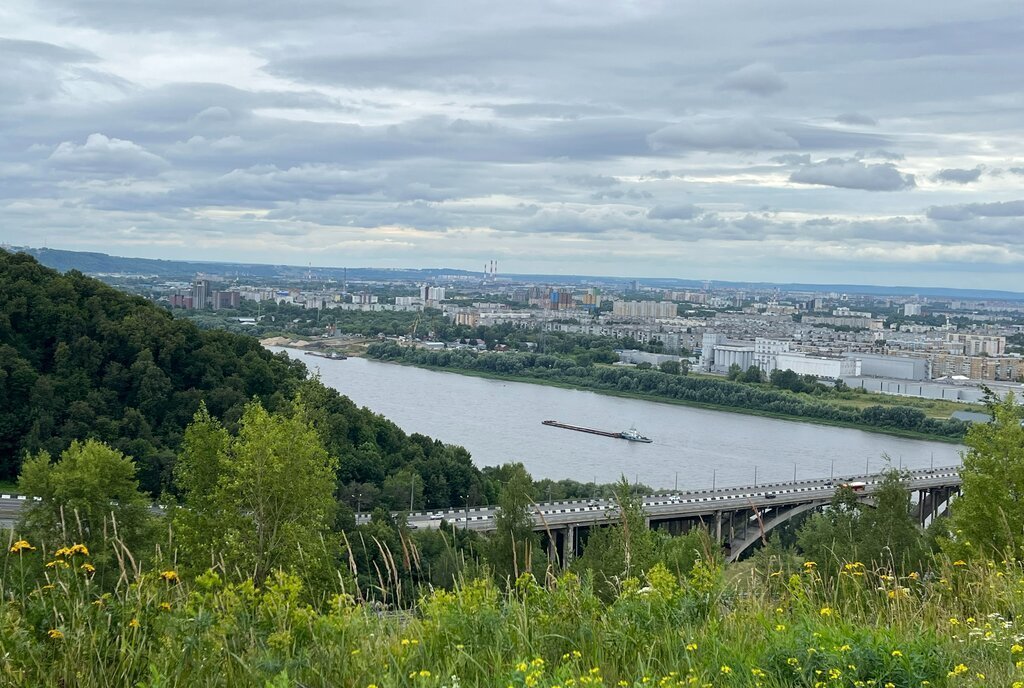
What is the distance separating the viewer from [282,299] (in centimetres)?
6688

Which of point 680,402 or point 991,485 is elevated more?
point 991,485

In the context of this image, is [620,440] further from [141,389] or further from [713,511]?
[141,389]

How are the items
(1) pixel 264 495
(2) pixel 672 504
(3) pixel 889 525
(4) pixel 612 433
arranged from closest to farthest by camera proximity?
1. (1) pixel 264 495
2. (3) pixel 889 525
3. (2) pixel 672 504
4. (4) pixel 612 433

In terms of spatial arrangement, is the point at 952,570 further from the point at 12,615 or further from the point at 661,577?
the point at 12,615

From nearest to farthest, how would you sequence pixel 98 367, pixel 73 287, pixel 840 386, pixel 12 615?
pixel 12 615
pixel 98 367
pixel 73 287
pixel 840 386

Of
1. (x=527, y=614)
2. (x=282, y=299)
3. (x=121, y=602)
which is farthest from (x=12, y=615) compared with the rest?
(x=282, y=299)

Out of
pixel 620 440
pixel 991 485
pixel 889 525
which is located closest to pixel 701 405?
pixel 620 440

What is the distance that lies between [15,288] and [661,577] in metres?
13.6

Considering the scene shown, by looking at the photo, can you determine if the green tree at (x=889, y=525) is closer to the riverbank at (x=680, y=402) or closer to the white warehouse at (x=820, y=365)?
the riverbank at (x=680, y=402)

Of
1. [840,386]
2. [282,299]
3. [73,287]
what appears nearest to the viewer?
[73,287]

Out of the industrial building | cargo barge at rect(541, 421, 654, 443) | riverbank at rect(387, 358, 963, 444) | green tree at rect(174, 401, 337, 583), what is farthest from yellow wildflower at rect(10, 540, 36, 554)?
the industrial building

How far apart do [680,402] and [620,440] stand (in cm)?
873

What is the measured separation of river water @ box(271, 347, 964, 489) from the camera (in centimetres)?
1786

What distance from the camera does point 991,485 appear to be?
15.3 ft
